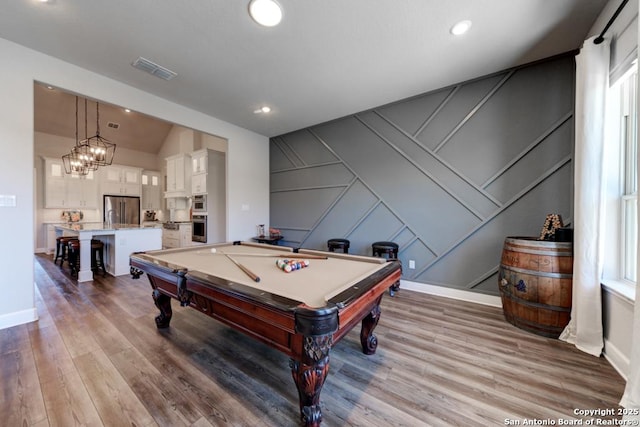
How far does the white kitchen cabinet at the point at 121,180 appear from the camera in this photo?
23.0 ft

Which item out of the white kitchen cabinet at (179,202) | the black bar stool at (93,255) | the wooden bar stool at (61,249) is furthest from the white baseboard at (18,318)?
the white kitchen cabinet at (179,202)

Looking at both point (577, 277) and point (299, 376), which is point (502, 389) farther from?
point (299, 376)

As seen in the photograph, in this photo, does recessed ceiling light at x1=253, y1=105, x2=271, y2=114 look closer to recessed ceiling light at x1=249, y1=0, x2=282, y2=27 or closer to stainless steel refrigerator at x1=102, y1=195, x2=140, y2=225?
recessed ceiling light at x1=249, y1=0, x2=282, y2=27

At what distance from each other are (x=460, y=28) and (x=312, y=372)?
2890 mm

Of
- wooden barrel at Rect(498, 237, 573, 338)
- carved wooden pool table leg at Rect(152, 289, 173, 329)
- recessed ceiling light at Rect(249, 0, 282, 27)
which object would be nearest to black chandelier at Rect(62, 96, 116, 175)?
carved wooden pool table leg at Rect(152, 289, 173, 329)

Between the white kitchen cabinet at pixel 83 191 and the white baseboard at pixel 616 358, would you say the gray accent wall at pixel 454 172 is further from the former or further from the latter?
the white kitchen cabinet at pixel 83 191

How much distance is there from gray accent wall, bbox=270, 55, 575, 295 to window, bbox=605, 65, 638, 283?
551 mm

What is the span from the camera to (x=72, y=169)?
6.23 m

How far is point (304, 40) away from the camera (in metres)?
2.24

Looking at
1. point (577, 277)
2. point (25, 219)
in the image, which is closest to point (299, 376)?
point (577, 277)

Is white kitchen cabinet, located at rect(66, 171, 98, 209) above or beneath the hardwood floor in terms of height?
above

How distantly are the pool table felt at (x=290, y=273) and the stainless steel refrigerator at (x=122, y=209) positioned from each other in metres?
6.69

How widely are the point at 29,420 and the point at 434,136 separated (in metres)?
4.28

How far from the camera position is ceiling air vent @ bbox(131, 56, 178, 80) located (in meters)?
2.57
